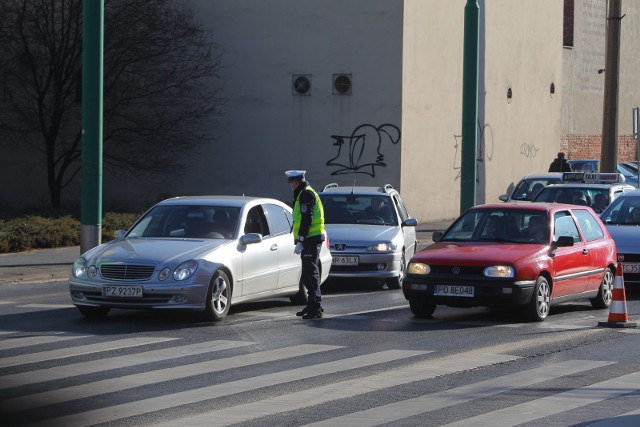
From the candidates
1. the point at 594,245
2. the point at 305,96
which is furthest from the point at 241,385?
the point at 305,96

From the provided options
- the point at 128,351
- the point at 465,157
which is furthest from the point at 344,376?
the point at 465,157

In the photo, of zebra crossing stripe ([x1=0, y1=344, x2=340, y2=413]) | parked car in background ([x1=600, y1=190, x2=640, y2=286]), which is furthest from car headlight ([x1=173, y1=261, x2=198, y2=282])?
parked car in background ([x1=600, y1=190, x2=640, y2=286])

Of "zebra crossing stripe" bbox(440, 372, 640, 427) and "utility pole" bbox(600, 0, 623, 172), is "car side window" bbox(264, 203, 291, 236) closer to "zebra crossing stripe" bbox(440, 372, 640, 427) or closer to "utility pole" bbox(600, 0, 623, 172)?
"zebra crossing stripe" bbox(440, 372, 640, 427)

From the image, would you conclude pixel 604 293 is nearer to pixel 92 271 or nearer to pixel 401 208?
pixel 401 208

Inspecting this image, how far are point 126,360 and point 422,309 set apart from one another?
483 centimetres

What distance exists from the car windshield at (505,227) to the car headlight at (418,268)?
109cm

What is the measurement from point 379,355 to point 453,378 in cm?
146

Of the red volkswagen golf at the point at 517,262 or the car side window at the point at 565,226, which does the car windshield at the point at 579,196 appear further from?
the car side window at the point at 565,226

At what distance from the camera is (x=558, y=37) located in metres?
42.9

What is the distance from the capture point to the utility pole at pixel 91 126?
67.8ft

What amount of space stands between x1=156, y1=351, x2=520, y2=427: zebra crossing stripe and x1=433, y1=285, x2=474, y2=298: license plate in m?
2.45

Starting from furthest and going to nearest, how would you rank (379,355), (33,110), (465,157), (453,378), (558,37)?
(558,37) < (33,110) < (465,157) < (379,355) < (453,378)

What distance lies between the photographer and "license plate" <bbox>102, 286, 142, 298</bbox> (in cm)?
1371

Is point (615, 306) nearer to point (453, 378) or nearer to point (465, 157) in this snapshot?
point (453, 378)
